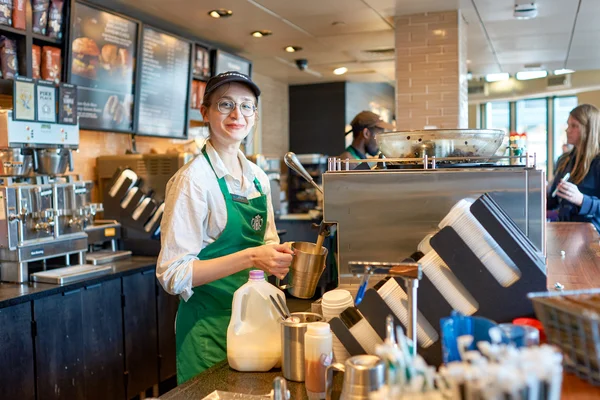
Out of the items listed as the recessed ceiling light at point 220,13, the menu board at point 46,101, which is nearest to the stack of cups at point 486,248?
the menu board at point 46,101

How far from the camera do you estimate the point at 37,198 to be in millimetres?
3180

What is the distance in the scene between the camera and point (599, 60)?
8562mm

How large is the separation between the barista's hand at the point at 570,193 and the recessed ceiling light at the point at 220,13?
2.98 meters

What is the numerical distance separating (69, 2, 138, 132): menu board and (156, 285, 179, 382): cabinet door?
1.46 meters

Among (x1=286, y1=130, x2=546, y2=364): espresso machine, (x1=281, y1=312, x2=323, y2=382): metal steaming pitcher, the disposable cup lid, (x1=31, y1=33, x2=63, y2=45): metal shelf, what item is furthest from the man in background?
(x1=281, y1=312, x2=323, y2=382): metal steaming pitcher

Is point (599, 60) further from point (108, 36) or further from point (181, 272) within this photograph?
point (181, 272)

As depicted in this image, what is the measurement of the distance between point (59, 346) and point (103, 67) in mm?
2267

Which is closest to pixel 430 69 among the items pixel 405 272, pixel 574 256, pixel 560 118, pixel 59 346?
pixel 574 256

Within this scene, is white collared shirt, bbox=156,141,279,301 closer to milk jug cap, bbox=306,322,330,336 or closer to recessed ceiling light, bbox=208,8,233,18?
milk jug cap, bbox=306,322,330,336

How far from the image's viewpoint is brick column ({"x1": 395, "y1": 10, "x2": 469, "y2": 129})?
5.28 meters

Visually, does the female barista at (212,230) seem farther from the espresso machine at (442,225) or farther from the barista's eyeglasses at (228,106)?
the espresso machine at (442,225)

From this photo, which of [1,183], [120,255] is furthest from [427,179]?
[120,255]

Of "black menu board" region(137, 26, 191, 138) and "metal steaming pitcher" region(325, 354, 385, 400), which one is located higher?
"black menu board" region(137, 26, 191, 138)

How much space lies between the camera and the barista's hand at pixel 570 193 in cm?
356
